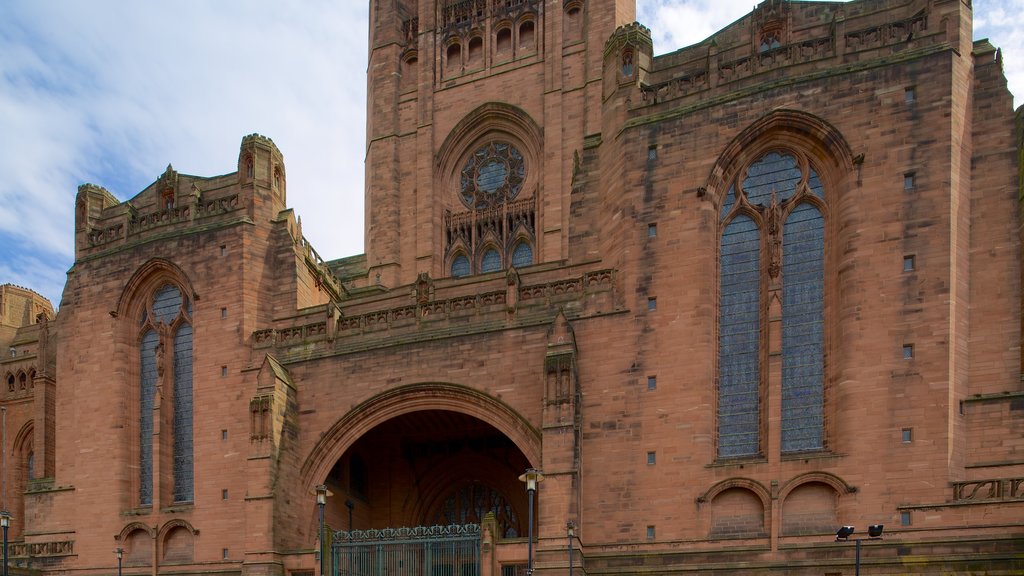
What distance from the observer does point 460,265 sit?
38.4 meters

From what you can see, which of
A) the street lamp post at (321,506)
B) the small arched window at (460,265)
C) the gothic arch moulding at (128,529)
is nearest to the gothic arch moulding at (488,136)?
the small arched window at (460,265)

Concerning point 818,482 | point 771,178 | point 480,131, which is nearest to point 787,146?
point 771,178

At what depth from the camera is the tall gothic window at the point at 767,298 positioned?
23953mm

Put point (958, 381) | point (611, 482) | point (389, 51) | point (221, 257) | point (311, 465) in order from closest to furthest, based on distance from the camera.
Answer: point (958, 381) < point (611, 482) < point (311, 465) < point (221, 257) < point (389, 51)

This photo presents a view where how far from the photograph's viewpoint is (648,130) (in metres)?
26.7

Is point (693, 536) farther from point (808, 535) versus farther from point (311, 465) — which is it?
point (311, 465)

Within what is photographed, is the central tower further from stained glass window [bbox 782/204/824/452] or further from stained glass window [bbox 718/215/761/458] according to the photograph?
stained glass window [bbox 782/204/824/452]

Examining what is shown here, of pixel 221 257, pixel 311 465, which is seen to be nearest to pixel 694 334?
pixel 311 465

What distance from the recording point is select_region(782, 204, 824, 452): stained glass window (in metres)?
23.7

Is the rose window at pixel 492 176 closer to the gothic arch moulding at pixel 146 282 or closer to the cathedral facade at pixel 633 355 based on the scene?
the cathedral facade at pixel 633 355

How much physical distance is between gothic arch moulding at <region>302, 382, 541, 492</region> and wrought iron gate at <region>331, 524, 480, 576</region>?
2367 millimetres

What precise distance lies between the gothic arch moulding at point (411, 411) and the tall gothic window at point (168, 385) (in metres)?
5.05

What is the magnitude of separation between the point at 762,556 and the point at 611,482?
13.2 feet

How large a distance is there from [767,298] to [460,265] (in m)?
16.0
